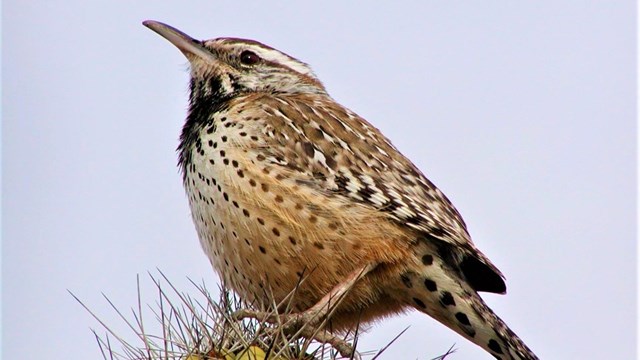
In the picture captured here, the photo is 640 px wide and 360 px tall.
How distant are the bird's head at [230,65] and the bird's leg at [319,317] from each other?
123 centimetres

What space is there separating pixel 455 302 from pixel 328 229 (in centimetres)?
60

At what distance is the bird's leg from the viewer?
10.2ft

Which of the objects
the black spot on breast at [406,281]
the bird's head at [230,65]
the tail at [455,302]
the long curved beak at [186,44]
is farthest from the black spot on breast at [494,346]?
the long curved beak at [186,44]

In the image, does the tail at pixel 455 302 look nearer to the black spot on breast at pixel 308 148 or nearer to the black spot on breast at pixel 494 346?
the black spot on breast at pixel 494 346

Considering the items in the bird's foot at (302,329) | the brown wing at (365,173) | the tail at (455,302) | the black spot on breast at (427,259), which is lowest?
the bird's foot at (302,329)

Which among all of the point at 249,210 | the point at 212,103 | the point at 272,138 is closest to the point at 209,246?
the point at 249,210

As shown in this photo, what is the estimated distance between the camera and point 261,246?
404cm

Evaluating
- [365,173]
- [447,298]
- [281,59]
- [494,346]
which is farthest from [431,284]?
[281,59]

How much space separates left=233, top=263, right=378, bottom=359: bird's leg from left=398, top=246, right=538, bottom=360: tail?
8.1 inches

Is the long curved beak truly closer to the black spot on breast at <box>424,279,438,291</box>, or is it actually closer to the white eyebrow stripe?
the white eyebrow stripe

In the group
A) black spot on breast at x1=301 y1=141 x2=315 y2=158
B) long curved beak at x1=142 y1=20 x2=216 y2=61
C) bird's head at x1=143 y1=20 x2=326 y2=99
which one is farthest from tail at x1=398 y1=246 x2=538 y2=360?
long curved beak at x1=142 y1=20 x2=216 y2=61

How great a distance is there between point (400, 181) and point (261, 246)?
759 millimetres

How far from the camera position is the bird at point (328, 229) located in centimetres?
405

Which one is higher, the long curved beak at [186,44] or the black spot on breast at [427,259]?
the long curved beak at [186,44]
